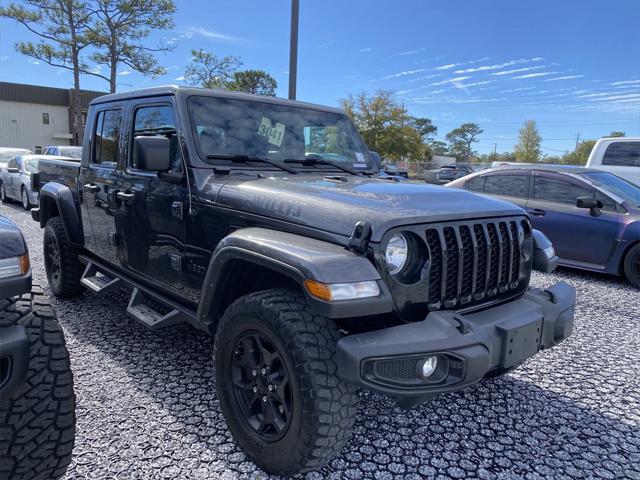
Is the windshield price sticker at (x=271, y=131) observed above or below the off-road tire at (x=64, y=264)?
above

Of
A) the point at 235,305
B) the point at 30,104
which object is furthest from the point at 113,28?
the point at 235,305

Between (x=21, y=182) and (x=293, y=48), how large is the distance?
8.93 metres

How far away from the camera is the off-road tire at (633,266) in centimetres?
593

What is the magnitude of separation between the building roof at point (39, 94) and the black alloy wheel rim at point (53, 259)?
A: 4063cm

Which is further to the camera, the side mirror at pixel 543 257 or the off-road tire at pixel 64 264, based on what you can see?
the off-road tire at pixel 64 264

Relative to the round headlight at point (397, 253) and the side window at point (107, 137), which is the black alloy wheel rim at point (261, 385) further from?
the side window at point (107, 137)

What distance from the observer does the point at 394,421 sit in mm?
2814

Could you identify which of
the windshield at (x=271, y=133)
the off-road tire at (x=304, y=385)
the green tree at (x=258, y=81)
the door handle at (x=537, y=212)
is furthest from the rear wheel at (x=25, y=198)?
the green tree at (x=258, y=81)

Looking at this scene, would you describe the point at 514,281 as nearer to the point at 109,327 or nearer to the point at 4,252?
the point at 4,252

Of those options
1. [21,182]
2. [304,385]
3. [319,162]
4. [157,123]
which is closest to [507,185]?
[319,162]

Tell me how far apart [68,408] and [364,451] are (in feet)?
4.79

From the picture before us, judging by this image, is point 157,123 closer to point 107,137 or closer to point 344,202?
point 107,137

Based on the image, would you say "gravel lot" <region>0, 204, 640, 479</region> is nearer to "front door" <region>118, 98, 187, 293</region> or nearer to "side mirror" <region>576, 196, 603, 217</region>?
"front door" <region>118, 98, 187, 293</region>

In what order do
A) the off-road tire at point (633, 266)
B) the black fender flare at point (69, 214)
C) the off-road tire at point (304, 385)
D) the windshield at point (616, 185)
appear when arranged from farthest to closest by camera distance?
the windshield at point (616, 185) → the off-road tire at point (633, 266) → the black fender flare at point (69, 214) → the off-road tire at point (304, 385)
